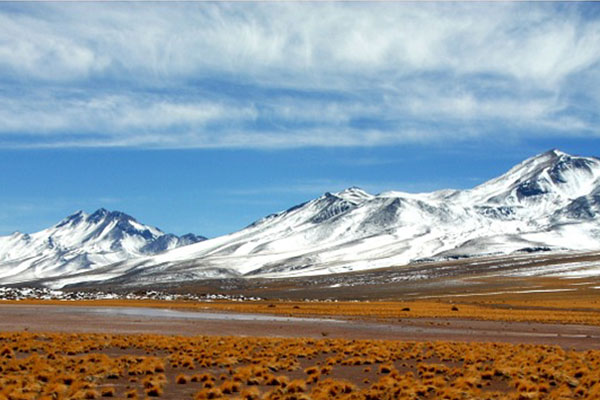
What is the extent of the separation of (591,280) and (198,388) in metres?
164

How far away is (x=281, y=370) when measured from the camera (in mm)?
27344

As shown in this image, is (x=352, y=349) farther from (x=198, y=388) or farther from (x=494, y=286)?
(x=494, y=286)

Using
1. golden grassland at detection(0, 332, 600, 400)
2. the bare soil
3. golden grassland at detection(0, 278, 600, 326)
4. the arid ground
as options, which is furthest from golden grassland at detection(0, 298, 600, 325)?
golden grassland at detection(0, 332, 600, 400)

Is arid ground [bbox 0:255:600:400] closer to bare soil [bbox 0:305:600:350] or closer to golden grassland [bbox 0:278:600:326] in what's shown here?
bare soil [bbox 0:305:600:350]

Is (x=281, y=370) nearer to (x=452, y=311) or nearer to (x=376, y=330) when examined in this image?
(x=376, y=330)

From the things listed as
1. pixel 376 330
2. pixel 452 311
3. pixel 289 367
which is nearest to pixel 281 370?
pixel 289 367

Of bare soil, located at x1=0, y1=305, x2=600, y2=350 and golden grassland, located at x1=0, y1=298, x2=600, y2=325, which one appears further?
golden grassland, located at x1=0, y1=298, x2=600, y2=325

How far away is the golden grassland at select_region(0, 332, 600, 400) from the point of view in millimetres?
21031

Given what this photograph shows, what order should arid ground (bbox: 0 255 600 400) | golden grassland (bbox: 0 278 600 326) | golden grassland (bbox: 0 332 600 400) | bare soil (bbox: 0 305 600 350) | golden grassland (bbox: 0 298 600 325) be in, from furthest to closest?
golden grassland (bbox: 0 278 600 326), golden grassland (bbox: 0 298 600 325), bare soil (bbox: 0 305 600 350), arid ground (bbox: 0 255 600 400), golden grassland (bbox: 0 332 600 400)

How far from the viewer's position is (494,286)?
166m

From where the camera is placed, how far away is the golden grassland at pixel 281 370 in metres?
Result: 21.0

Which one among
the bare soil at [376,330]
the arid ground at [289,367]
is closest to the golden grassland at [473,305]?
the bare soil at [376,330]

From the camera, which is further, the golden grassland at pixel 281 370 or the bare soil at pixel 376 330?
the bare soil at pixel 376 330

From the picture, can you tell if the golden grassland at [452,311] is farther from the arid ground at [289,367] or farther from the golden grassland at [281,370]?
the golden grassland at [281,370]
